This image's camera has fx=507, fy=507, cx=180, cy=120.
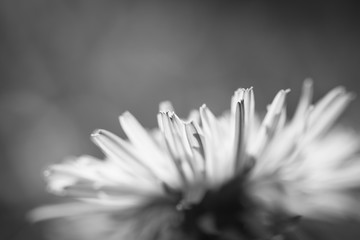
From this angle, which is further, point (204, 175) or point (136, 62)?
point (136, 62)

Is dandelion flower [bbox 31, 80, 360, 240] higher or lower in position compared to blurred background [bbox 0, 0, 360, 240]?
lower

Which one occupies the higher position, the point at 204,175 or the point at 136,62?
the point at 136,62

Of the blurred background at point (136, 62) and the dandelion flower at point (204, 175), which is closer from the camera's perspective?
the dandelion flower at point (204, 175)

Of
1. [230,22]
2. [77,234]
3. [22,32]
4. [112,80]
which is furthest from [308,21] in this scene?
[77,234]

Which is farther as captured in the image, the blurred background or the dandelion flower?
the blurred background
